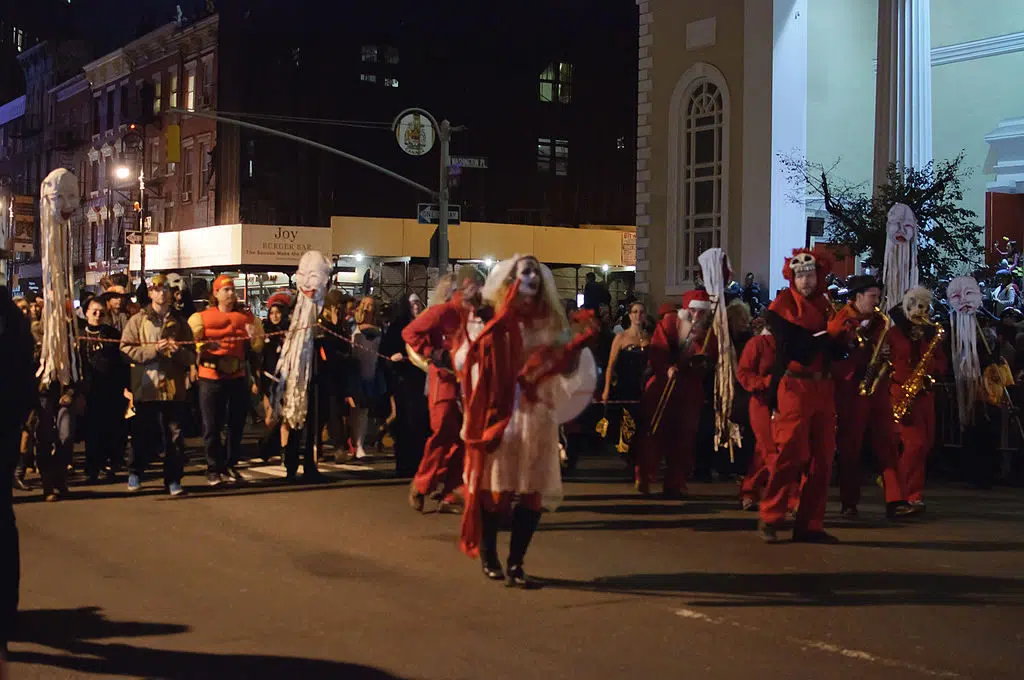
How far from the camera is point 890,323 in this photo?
11578 mm

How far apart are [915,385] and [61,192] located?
7.42 m

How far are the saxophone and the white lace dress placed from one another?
14.9 ft

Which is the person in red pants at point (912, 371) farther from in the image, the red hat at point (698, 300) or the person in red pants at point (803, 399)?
the person in red pants at point (803, 399)

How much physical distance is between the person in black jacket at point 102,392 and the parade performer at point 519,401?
6067mm

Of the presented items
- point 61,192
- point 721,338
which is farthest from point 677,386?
point 61,192

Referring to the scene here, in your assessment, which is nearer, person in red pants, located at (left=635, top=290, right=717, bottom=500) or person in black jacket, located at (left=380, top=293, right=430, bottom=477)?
person in red pants, located at (left=635, top=290, right=717, bottom=500)

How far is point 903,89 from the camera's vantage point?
1034 inches

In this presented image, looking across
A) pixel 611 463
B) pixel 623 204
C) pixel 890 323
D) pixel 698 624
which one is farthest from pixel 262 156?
pixel 698 624

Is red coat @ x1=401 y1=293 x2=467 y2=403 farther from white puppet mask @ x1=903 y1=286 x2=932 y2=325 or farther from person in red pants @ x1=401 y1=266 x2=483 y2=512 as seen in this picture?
white puppet mask @ x1=903 y1=286 x2=932 y2=325

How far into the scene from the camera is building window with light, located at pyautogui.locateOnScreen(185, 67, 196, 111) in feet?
166

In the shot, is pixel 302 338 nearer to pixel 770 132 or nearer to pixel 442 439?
pixel 442 439

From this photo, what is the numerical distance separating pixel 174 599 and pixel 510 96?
156 feet

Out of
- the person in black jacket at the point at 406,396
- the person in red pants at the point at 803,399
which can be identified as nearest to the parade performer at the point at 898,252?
the person in red pants at the point at 803,399

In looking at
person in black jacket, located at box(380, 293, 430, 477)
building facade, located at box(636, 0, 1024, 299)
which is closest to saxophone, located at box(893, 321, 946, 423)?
person in black jacket, located at box(380, 293, 430, 477)
